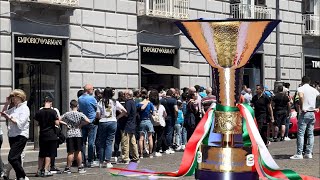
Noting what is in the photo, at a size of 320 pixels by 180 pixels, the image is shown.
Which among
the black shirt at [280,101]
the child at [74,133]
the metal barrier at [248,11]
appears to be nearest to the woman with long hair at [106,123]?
the child at [74,133]

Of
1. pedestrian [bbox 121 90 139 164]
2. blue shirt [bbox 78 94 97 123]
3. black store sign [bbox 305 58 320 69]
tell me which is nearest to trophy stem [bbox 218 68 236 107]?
blue shirt [bbox 78 94 97 123]

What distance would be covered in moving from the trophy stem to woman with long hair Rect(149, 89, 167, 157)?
1133cm

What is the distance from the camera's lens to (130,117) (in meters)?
14.4

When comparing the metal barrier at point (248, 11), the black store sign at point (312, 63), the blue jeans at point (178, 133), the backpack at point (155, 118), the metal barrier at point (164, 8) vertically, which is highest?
the metal barrier at point (248, 11)

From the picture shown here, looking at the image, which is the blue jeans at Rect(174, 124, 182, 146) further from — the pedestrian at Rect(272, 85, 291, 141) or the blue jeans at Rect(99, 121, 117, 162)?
the blue jeans at Rect(99, 121, 117, 162)

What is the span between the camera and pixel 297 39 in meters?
29.6

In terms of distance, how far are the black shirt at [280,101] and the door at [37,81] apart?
6.67 m

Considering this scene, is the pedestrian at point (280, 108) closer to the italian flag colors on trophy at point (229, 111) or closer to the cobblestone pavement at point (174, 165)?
the cobblestone pavement at point (174, 165)

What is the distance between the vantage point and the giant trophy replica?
4.58 m

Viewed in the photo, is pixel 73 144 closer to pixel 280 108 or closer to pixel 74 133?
pixel 74 133

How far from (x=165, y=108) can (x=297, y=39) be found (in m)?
14.5

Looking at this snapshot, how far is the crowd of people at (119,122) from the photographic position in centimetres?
1139

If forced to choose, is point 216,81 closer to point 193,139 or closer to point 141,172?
point 193,139

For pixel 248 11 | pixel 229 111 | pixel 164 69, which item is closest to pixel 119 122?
pixel 164 69
